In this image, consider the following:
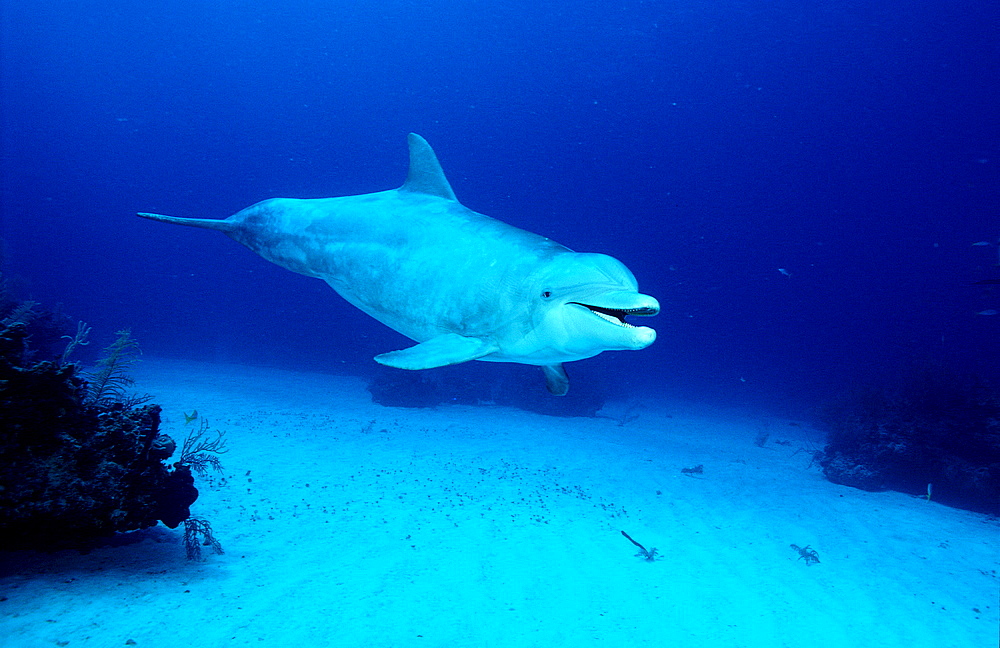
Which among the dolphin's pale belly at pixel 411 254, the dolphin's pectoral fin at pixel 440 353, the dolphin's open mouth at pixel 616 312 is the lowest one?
the dolphin's pectoral fin at pixel 440 353

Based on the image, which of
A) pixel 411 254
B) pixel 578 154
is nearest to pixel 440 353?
pixel 411 254

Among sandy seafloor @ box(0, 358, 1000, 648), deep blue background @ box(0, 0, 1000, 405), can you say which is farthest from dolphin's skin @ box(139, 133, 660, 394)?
deep blue background @ box(0, 0, 1000, 405)

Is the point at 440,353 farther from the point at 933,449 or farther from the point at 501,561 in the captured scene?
the point at 933,449

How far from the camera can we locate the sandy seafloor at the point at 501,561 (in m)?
3.29

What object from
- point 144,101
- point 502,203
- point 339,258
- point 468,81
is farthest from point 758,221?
point 144,101

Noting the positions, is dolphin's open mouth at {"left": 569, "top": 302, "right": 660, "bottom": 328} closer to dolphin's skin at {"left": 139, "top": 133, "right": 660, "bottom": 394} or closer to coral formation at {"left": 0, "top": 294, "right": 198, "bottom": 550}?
dolphin's skin at {"left": 139, "top": 133, "right": 660, "bottom": 394}

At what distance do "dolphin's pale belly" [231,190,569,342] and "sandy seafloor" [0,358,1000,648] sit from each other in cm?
233

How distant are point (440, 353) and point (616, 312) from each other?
1.20 meters

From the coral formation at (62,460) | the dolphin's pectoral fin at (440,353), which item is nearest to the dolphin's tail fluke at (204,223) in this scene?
the coral formation at (62,460)

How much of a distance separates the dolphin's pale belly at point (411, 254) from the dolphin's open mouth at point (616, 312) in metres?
0.53

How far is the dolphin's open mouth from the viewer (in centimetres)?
268

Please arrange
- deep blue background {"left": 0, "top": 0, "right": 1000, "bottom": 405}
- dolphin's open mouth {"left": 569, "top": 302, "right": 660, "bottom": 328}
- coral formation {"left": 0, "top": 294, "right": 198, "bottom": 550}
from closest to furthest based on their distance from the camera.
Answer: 1. dolphin's open mouth {"left": 569, "top": 302, "right": 660, "bottom": 328}
2. coral formation {"left": 0, "top": 294, "right": 198, "bottom": 550}
3. deep blue background {"left": 0, "top": 0, "right": 1000, "bottom": 405}

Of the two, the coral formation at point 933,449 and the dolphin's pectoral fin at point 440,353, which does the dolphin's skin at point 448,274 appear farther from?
the coral formation at point 933,449

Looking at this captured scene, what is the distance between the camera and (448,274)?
11.8 ft
